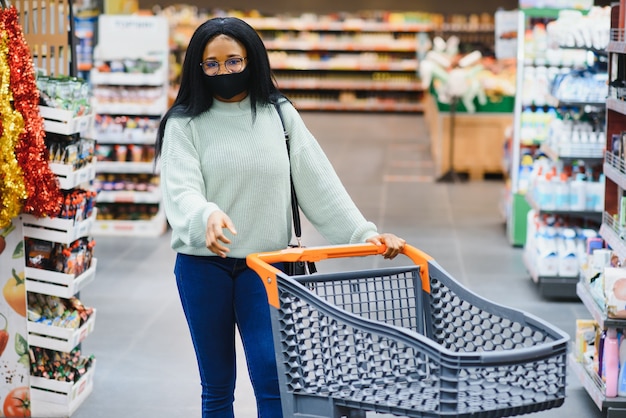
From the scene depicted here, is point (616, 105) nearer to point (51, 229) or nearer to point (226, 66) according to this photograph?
point (226, 66)

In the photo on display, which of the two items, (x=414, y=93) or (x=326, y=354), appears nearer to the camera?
(x=326, y=354)

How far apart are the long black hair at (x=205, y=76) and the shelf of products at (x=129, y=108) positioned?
557cm

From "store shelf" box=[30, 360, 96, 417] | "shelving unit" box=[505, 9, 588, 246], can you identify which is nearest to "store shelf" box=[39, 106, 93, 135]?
"store shelf" box=[30, 360, 96, 417]

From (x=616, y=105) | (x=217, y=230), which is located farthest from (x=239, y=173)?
(x=616, y=105)

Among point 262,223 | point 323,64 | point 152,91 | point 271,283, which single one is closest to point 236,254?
point 262,223

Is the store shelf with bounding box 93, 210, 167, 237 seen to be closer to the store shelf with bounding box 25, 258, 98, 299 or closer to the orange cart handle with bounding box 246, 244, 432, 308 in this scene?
the store shelf with bounding box 25, 258, 98, 299

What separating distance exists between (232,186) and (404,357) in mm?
761

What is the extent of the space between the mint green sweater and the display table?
8.69 meters

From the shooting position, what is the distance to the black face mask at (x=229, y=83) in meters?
2.77

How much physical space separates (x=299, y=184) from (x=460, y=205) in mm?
7113

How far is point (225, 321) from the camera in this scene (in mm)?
2891

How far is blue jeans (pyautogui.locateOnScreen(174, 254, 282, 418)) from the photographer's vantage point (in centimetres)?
281

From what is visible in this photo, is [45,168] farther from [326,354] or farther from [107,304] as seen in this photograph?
[107,304]

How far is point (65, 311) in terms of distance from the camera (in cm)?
432
